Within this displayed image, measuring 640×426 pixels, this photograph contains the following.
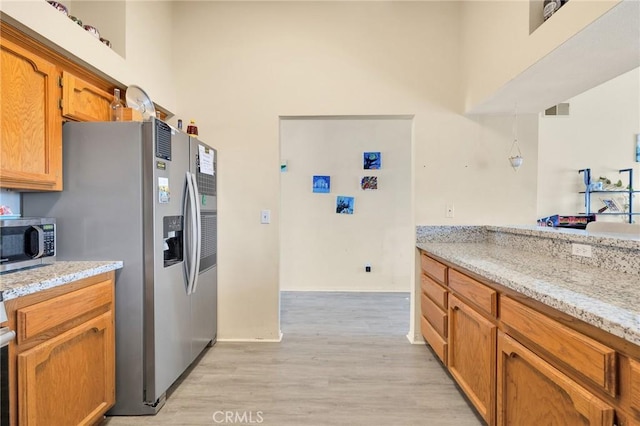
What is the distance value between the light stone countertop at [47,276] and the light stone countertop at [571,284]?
1887 millimetres

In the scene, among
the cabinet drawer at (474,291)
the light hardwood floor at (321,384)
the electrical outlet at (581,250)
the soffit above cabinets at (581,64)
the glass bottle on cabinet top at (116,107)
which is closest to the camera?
the soffit above cabinets at (581,64)

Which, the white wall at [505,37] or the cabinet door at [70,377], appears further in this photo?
the white wall at [505,37]

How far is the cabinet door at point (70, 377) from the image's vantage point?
1164mm

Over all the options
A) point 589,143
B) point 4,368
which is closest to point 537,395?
point 4,368

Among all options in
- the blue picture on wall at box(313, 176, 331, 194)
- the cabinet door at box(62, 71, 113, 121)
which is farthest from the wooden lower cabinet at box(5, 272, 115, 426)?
the blue picture on wall at box(313, 176, 331, 194)

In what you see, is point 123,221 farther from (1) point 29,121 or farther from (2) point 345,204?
(2) point 345,204

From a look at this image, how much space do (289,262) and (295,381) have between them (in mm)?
2433

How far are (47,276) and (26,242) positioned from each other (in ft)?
1.07

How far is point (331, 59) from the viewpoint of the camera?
265 cm

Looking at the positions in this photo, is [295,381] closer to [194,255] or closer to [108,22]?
[194,255]

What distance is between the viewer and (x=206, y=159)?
7.80 feet

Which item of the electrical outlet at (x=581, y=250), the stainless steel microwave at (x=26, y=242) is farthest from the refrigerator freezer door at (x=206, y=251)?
the electrical outlet at (x=581, y=250)

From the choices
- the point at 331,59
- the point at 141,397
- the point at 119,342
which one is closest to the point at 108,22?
the point at 331,59

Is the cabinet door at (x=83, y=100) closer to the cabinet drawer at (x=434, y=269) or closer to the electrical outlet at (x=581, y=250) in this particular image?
the cabinet drawer at (x=434, y=269)
